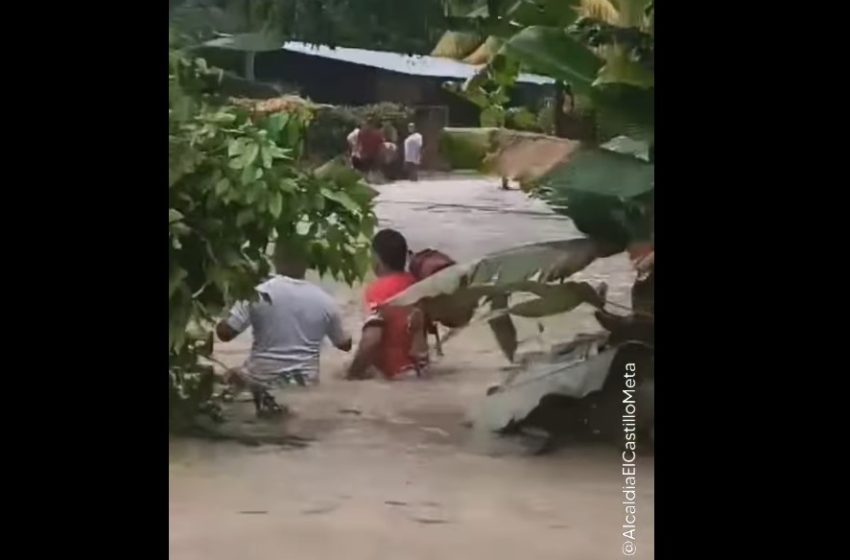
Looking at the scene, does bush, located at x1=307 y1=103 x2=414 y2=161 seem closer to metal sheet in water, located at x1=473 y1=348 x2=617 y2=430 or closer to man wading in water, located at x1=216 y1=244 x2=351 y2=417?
man wading in water, located at x1=216 y1=244 x2=351 y2=417

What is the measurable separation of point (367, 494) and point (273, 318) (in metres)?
0.19

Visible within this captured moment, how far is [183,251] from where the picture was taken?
37.3 inches

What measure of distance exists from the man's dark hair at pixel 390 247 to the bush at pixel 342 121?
89 mm

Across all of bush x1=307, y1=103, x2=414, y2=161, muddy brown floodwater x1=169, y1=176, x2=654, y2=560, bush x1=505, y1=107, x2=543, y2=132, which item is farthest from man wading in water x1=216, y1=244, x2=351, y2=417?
bush x1=505, y1=107, x2=543, y2=132

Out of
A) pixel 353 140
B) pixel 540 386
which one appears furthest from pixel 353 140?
pixel 540 386

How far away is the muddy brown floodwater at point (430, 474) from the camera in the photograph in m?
→ 0.94

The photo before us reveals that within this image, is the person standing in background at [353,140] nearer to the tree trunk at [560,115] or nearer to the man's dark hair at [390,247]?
the man's dark hair at [390,247]

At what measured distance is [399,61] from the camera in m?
0.94

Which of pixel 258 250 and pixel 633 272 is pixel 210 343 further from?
pixel 633 272

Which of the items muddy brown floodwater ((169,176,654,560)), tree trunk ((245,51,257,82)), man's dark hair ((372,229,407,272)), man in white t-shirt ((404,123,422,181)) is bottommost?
muddy brown floodwater ((169,176,654,560))

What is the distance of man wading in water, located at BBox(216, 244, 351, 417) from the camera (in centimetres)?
95
